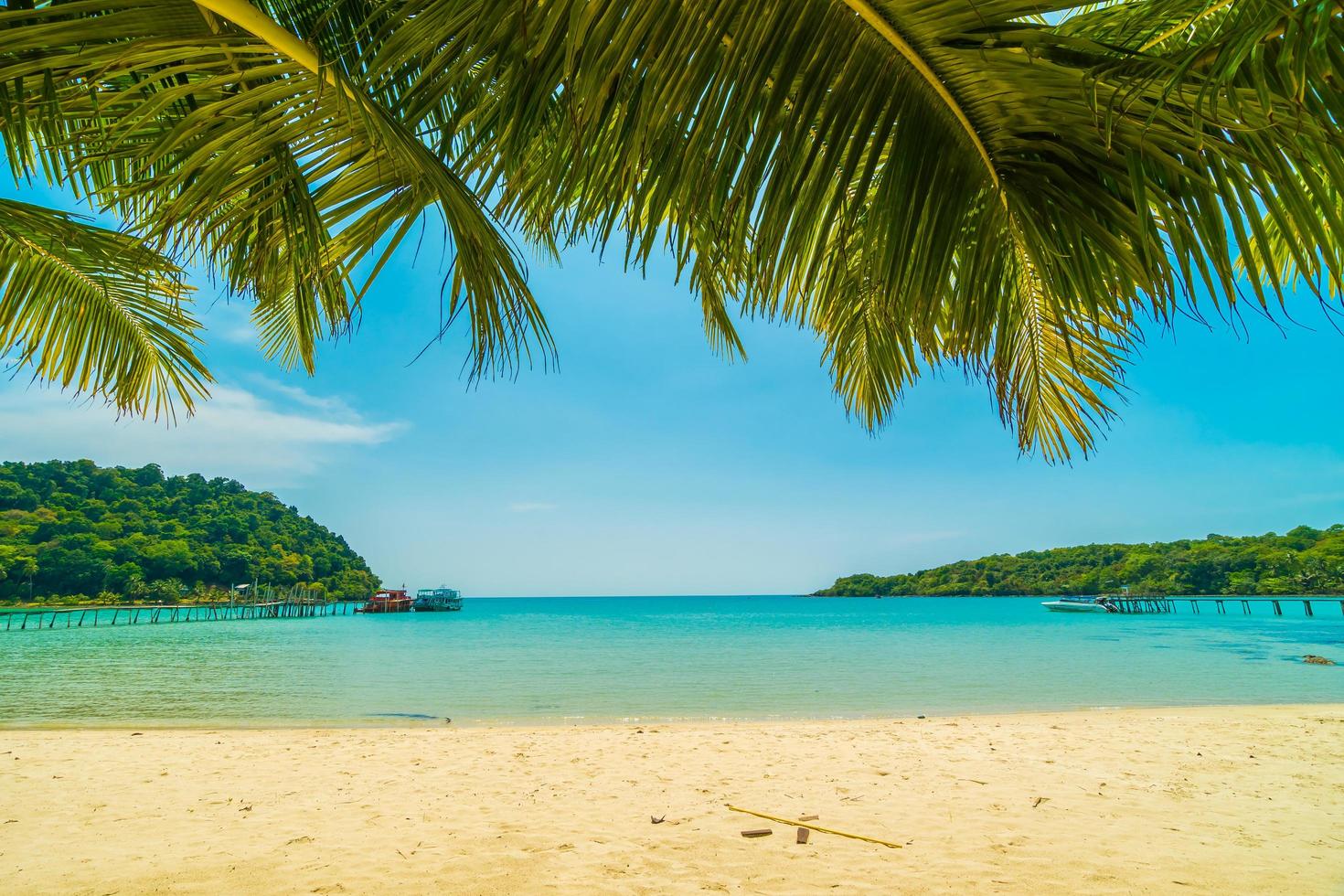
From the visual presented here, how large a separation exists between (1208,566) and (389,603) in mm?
78052

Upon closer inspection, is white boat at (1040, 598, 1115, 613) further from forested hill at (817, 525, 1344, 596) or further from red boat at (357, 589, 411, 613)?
red boat at (357, 589, 411, 613)

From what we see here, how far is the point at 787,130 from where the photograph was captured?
3.96 ft

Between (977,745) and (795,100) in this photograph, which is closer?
(795,100)

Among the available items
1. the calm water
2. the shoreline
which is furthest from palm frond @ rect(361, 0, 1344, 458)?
the calm water

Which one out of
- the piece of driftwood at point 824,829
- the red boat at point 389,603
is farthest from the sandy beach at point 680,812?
the red boat at point 389,603

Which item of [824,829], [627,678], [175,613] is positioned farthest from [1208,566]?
[175,613]

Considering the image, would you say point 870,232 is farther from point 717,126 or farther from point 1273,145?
point 1273,145

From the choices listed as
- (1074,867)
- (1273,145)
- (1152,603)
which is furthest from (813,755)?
(1152,603)

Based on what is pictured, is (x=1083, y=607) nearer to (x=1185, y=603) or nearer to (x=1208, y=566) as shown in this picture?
(x=1208, y=566)

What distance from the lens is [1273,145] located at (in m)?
1.02

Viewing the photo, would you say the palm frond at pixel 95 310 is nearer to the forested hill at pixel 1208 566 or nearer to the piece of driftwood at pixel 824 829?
the piece of driftwood at pixel 824 829

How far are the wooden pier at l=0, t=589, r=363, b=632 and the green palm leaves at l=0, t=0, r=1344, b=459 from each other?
1799 inches

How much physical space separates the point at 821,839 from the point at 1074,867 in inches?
51.3

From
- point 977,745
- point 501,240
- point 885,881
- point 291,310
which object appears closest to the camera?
point 501,240
